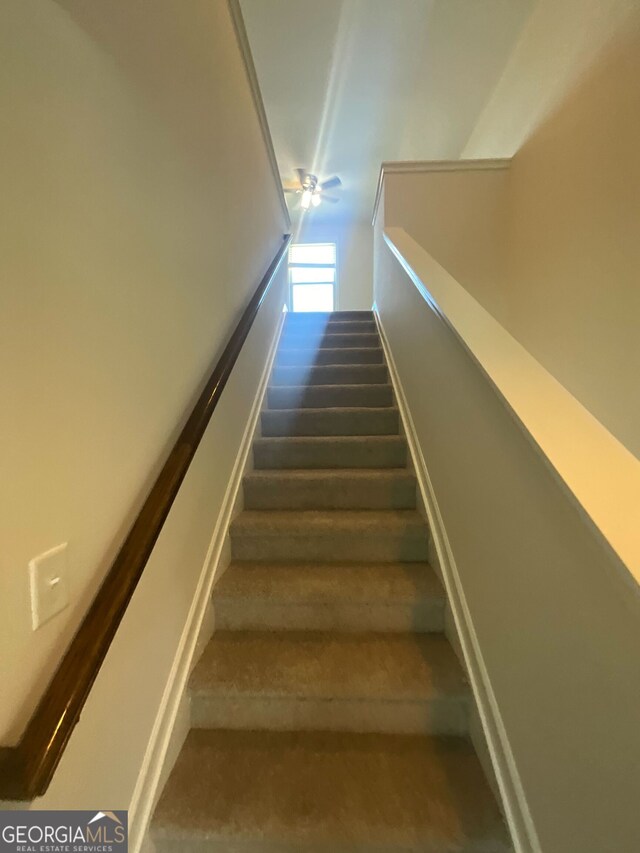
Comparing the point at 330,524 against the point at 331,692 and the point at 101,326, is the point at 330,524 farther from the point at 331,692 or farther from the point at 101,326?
the point at 101,326

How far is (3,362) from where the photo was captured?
2.40 ft

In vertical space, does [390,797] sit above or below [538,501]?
below

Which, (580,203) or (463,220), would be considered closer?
(580,203)

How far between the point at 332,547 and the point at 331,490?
0.29 meters

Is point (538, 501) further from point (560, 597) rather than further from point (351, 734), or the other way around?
point (351, 734)

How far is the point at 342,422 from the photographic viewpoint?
8.19 ft

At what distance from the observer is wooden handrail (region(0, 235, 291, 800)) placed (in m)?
0.71

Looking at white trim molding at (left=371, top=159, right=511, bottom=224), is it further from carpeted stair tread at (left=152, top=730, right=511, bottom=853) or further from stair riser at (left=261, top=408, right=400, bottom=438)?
carpeted stair tread at (left=152, top=730, right=511, bottom=853)

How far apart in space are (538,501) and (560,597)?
19 cm

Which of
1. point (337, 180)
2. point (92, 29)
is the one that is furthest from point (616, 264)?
point (337, 180)

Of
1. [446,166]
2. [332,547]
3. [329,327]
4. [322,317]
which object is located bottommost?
[332,547]

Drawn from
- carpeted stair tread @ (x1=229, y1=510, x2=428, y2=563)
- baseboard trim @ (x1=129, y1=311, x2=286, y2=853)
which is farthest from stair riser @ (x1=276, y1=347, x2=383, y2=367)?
carpeted stair tread @ (x1=229, y1=510, x2=428, y2=563)

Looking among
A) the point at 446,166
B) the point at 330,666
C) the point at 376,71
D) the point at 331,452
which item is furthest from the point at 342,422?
the point at 376,71

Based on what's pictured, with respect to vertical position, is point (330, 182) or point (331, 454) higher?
point (330, 182)
